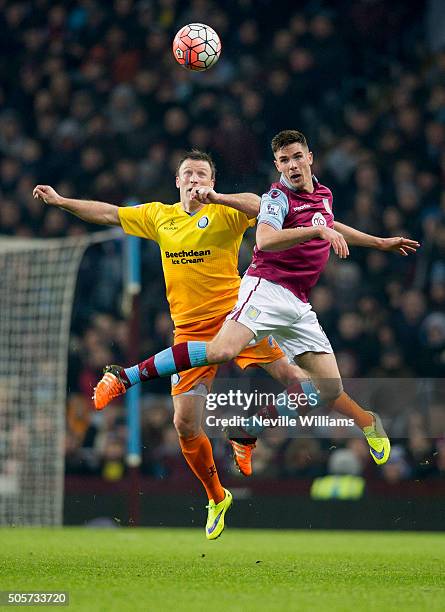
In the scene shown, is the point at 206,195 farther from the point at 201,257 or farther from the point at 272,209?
the point at 201,257

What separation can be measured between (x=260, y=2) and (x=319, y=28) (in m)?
1.42

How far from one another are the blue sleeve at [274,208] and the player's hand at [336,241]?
0.44 metres

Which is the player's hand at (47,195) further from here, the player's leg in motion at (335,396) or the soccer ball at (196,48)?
the player's leg in motion at (335,396)

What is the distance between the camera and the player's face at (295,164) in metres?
7.31

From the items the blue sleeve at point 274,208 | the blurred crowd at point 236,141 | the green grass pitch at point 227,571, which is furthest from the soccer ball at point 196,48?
the blurred crowd at point 236,141

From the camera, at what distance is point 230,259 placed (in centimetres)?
767

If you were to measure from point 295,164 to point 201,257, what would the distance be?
0.86 m

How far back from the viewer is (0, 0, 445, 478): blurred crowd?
39.0 ft

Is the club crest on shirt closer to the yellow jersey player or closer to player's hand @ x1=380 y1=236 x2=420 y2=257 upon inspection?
the yellow jersey player

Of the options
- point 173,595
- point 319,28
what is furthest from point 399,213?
point 173,595

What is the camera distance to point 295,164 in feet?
24.0

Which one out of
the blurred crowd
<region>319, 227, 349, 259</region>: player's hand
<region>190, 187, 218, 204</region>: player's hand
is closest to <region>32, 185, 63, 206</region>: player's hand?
<region>190, 187, 218, 204</region>: player's hand

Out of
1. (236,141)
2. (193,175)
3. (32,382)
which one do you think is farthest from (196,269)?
(236,141)

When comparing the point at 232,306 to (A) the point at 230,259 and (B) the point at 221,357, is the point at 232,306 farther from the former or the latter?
(B) the point at 221,357
